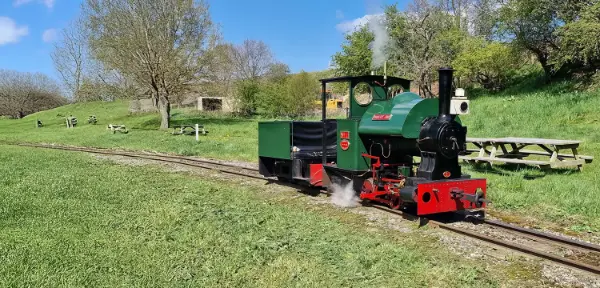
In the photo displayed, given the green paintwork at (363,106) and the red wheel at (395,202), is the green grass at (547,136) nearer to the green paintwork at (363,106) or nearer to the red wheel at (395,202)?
the red wheel at (395,202)

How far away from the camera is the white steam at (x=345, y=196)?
8.58 metres

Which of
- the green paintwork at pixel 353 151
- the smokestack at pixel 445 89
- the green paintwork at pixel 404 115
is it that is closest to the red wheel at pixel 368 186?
the green paintwork at pixel 353 151

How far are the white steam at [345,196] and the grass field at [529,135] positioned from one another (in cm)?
259

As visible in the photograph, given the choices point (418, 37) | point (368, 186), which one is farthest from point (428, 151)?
point (418, 37)

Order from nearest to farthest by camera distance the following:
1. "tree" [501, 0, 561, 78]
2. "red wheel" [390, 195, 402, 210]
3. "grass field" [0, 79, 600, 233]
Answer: "red wheel" [390, 195, 402, 210] < "grass field" [0, 79, 600, 233] < "tree" [501, 0, 561, 78]

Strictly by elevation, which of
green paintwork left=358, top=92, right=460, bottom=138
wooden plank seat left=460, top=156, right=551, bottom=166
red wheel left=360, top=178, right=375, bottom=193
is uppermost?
green paintwork left=358, top=92, right=460, bottom=138

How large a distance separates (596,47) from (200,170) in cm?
1864

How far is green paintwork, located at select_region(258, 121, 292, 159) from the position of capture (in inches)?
400

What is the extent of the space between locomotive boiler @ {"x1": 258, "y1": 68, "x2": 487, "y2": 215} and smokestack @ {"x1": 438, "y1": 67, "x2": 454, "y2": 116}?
1 centimetres

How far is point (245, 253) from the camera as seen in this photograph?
5508 mm

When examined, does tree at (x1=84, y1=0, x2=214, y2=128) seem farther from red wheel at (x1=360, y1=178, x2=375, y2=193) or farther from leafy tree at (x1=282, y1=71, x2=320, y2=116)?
red wheel at (x1=360, y1=178, x2=375, y2=193)

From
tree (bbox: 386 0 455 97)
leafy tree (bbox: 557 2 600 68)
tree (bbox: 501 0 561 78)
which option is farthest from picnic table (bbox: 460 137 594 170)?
tree (bbox: 386 0 455 97)

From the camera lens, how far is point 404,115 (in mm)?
7246

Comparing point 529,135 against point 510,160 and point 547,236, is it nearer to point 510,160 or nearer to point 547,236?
point 510,160
